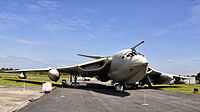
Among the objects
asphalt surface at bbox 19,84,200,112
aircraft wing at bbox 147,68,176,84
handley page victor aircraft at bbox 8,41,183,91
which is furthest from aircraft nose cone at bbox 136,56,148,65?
aircraft wing at bbox 147,68,176,84

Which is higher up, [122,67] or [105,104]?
[122,67]

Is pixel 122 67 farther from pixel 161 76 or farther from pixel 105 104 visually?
pixel 161 76

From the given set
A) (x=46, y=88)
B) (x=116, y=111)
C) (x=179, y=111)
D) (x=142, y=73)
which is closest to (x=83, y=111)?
(x=116, y=111)

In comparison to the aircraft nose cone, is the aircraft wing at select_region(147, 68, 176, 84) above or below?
below

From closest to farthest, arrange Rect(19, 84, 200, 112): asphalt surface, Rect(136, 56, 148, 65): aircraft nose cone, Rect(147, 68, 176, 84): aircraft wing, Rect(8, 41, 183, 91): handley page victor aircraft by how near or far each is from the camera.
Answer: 1. Rect(19, 84, 200, 112): asphalt surface
2. Rect(136, 56, 148, 65): aircraft nose cone
3. Rect(8, 41, 183, 91): handley page victor aircraft
4. Rect(147, 68, 176, 84): aircraft wing

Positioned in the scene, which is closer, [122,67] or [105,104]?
[105,104]

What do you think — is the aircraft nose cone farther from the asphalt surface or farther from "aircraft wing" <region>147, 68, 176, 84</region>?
"aircraft wing" <region>147, 68, 176, 84</region>

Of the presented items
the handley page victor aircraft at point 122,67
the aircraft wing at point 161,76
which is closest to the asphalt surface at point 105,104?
the handley page victor aircraft at point 122,67

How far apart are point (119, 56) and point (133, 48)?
1854 millimetres

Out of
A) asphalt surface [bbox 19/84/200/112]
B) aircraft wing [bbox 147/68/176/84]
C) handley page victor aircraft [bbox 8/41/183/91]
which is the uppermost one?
handley page victor aircraft [bbox 8/41/183/91]

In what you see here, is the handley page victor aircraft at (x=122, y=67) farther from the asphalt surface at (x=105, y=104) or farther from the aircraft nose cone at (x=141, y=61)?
the asphalt surface at (x=105, y=104)

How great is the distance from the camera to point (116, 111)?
8.73 m

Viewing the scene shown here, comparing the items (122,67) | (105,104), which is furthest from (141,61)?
A: (105,104)

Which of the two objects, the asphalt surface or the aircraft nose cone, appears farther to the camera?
the aircraft nose cone
